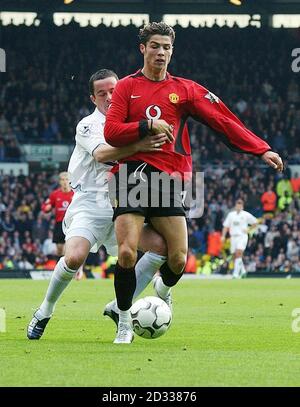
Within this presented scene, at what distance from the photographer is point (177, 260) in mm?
8539

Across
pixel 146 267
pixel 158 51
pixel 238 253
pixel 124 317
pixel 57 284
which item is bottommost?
pixel 238 253

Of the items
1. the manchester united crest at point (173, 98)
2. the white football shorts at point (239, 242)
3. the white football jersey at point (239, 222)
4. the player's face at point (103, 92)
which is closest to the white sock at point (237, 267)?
the white football shorts at point (239, 242)

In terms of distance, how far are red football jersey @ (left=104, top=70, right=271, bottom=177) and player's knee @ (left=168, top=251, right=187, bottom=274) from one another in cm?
64

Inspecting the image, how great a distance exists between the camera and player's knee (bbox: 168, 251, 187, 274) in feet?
27.9

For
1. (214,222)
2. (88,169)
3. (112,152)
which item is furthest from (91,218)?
(214,222)

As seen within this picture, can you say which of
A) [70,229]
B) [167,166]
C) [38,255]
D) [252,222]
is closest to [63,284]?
[70,229]

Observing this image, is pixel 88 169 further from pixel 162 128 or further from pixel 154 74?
pixel 162 128

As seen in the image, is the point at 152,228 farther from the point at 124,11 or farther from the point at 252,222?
the point at 124,11

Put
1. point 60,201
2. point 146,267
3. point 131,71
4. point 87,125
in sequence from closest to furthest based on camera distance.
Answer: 1. point 146,267
2. point 87,125
3. point 60,201
4. point 131,71

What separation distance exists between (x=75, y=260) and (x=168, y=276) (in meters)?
0.80

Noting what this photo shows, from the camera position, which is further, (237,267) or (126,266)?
(237,267)

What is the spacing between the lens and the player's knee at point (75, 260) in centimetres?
870

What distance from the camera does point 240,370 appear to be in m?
6.69

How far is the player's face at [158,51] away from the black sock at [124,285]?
5.31ft
